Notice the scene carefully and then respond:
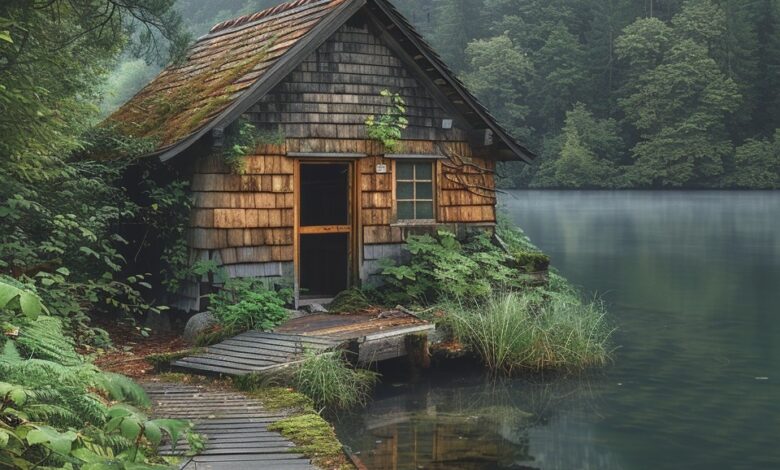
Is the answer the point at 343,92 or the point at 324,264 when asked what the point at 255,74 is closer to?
the point at 343,92

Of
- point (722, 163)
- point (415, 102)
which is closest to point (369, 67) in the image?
point (415, 102)

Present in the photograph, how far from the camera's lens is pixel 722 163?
205 ft

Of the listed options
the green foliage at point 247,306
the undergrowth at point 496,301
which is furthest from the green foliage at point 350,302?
the green foliage at point 247,306

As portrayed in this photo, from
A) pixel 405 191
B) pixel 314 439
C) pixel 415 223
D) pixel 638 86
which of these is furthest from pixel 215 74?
pixel 638 86

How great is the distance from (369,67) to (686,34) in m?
57.1

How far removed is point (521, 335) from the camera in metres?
14.4

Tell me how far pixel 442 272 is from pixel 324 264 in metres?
2.78

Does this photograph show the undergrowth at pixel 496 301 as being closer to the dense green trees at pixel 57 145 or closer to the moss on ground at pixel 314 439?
the dense green trees at pixel 57 145

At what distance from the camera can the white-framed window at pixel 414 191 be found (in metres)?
16.1

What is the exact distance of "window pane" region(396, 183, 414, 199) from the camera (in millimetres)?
16156

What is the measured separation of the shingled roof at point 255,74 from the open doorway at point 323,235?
2.44 metres

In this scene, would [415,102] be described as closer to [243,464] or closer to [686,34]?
[243,464]

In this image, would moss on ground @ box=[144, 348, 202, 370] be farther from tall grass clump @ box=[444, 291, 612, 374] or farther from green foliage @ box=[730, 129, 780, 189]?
green foliage @ box=[730, 129, 780, 189]

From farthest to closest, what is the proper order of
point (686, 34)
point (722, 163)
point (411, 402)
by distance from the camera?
point (686, 34)
point (722, 163)
point (411, 402)
